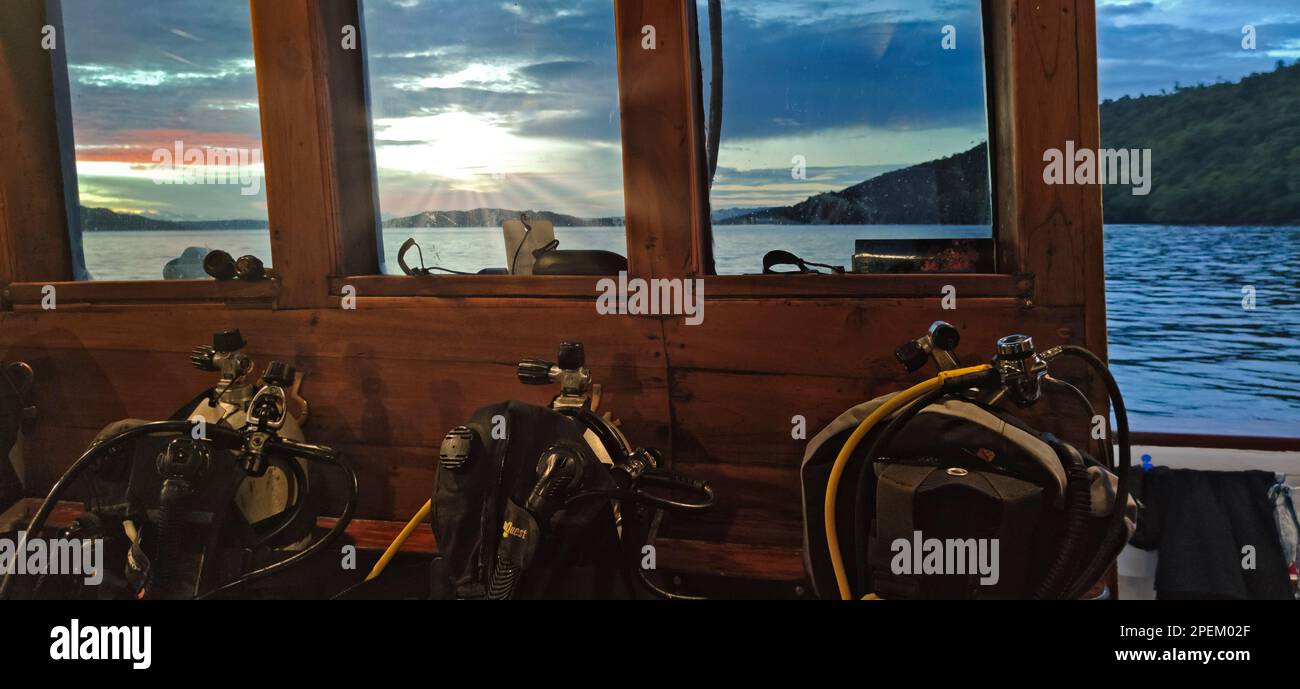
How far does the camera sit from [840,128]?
2336 mm

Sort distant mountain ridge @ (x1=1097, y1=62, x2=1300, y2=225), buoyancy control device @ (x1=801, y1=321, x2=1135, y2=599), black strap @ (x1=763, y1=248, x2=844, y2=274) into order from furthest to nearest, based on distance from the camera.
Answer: distant mountain ridge @ (x1=1097, y1=62, x2=1300, y2=225)
black strap @ (x1=763, y1=248, x2=844, y2=274)
buoyancy control device @ (x1=801, y1=321, x2=1135, y2=599)

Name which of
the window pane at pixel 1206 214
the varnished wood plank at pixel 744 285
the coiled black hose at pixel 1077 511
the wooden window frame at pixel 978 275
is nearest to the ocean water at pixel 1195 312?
the window pane at pixel 1206 214

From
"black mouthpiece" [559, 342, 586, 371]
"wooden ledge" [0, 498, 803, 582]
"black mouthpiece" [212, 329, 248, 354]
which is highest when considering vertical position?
"black mouthpiece" [212, 329, 248, 354]

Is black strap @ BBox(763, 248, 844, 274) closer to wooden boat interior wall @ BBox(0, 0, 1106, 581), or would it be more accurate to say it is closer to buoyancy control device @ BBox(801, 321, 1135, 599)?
wooden boat interior wall @ BBox(0, 0, 1106, 581)

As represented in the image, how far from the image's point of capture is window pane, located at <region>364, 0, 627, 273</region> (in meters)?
2.46

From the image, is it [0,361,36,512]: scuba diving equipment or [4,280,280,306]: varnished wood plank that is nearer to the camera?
[4,280,280,306]: varnished wood plank

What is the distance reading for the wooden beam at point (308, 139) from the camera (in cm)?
240

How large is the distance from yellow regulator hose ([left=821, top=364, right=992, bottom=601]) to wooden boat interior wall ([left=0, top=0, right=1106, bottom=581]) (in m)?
0.49

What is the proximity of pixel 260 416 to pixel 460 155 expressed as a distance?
3.35 feet

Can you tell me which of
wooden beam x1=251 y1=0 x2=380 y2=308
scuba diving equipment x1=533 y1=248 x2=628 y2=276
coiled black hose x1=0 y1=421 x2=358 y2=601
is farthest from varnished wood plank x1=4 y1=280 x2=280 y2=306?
scuba diving equipment x1=533 y1=248 x2=628 y2=276

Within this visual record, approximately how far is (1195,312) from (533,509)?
11.6 feet

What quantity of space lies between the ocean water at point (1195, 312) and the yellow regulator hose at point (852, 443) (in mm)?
1909

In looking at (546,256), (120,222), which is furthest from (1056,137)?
(120,222)
